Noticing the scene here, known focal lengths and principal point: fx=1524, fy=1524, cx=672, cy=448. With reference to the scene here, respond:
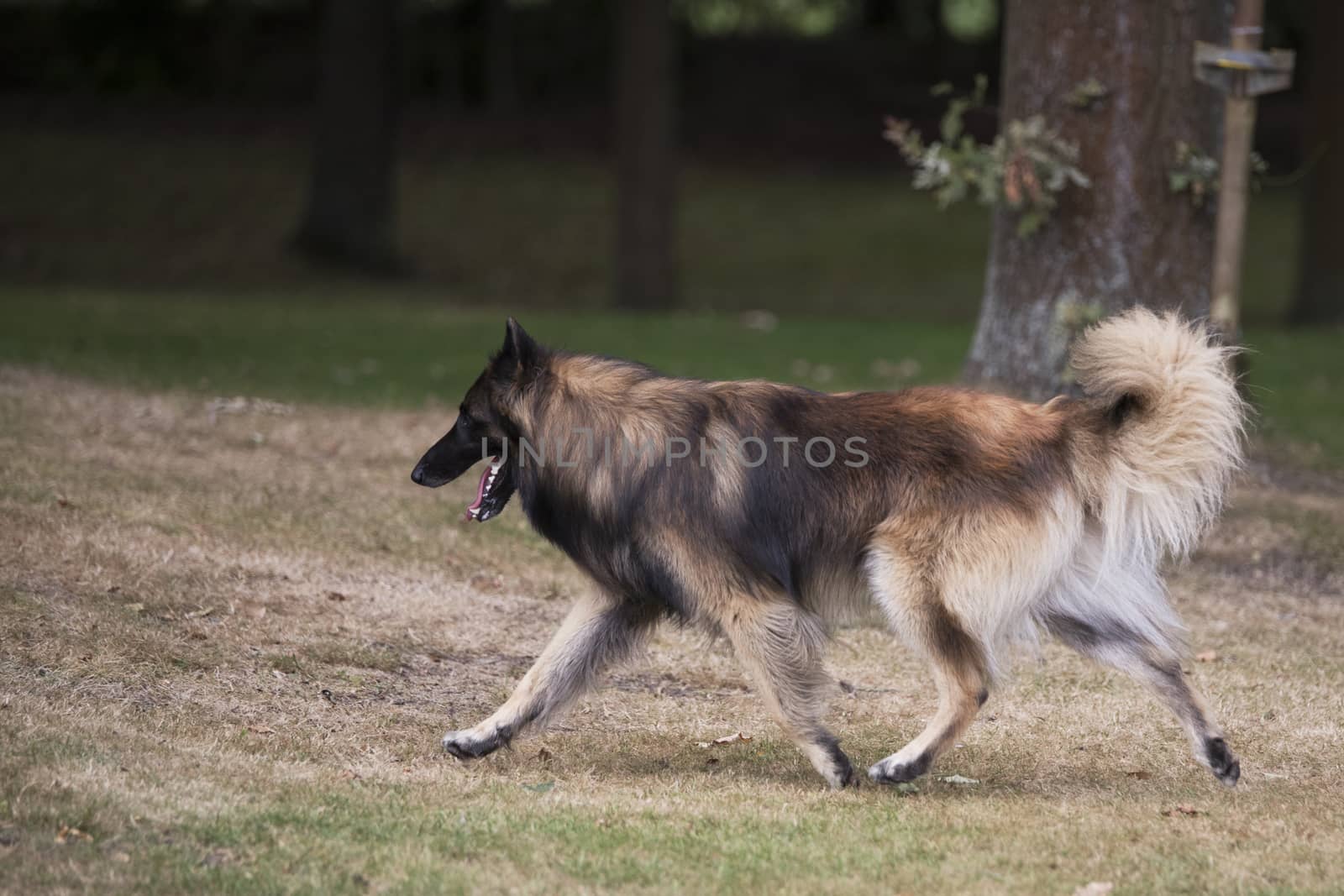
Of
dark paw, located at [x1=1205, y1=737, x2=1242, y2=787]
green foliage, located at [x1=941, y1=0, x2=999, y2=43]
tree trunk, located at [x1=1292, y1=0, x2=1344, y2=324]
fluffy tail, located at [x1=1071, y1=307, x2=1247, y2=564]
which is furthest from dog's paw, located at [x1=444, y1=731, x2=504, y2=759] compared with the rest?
green foliage, located at [x1=941, y1=0, x2=999, y2=43]

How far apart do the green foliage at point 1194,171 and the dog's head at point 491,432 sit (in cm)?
545

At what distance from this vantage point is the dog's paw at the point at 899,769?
5270 millimetres

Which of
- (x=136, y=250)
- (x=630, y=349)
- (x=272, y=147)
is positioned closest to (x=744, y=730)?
(x=630, y=349)

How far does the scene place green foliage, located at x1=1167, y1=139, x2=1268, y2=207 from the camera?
9.45 m

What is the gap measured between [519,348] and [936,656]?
182 cm

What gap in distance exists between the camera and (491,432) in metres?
5.62

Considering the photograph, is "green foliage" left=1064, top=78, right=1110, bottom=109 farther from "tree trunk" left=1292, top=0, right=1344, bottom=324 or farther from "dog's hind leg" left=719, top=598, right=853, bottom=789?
"tree trunk" left=1292, top=0, right=1344, bottom=324

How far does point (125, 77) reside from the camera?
35875 millimetres

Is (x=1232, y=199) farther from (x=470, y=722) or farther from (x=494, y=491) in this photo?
(x=470, y=722)

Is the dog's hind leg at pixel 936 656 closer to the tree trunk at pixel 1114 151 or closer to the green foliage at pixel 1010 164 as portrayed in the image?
the tree trunk at pixel 1114 151

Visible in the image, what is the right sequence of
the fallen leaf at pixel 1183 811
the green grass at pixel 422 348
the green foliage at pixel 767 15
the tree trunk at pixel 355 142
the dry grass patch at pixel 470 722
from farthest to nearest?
the green foliage at pixel 767 15
the tree trunk at pixel 355 142
the green grass at pixel 422 348
the fallen leaf at pixel 1183 811
the dry grass patch at pixel 470 722

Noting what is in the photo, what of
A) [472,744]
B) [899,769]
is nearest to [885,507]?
[899,769]

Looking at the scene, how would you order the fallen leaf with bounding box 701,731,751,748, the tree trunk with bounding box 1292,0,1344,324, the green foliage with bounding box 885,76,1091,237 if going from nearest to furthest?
the fallen leaf with bounding box 701,731,751,748
the green foliage with bounding box 885,76,1091,237
the tree trunk with bounding box 1292,0,1344,324

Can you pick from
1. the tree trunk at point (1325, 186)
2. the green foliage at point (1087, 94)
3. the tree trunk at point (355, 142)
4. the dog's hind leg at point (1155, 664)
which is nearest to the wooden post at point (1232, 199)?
the green foliage at point (1087, 94)
